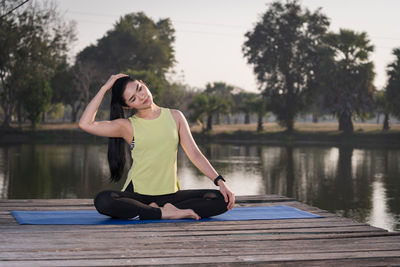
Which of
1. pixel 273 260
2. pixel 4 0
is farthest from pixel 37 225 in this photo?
pixel 4 0

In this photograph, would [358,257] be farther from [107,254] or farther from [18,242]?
[18,242]

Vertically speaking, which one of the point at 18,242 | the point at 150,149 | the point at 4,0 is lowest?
the point at 18,242

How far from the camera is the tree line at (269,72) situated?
41.4 metres

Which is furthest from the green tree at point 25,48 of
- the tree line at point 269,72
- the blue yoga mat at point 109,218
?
the blue yoga mat at point 109,218

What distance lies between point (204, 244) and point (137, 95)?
4.56 feet

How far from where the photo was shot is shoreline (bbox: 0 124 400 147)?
1506 inches

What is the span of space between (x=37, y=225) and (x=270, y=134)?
131ft

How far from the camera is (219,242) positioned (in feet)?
12.2

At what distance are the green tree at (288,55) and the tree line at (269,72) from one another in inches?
3.2

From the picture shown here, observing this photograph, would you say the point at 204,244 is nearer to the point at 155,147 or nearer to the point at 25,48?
the point at 155,147

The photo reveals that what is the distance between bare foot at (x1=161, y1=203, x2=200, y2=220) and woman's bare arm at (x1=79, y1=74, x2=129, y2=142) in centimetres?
69

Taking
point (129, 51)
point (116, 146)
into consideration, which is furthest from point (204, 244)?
→ point (129, 51)

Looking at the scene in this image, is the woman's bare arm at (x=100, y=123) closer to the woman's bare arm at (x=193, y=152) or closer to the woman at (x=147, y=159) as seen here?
the woman at (x=147, y=159)

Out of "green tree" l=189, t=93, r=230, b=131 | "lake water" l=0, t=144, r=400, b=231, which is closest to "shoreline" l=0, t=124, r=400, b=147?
"green tree" l=189, t=93, r=230, b=131
